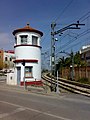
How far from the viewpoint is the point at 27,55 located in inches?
1203

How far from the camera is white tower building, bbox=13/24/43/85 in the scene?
1198 inches

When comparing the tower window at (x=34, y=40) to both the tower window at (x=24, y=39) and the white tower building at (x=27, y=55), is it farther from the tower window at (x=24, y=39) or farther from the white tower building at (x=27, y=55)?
the tower window at (x=24, y=39)

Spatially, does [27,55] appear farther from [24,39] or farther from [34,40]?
[34,40]

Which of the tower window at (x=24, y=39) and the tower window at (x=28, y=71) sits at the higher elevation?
the tower window at (x=24, y=39)

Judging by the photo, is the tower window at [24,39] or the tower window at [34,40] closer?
the tower window at [24,39]

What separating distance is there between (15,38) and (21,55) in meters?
3.16

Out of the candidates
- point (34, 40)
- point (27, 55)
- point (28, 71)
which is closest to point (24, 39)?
point (34, 40)

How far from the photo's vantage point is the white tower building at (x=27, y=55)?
30438 millimetres

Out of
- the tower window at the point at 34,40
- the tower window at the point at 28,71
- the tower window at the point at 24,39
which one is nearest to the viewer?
the tower window at the point at 28,71

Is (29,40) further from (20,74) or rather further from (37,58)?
(20,74)

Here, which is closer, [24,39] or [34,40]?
[24,39]

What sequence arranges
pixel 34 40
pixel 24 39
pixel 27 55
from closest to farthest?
pixel 27 55, pixel 24 39, pixel 34 40

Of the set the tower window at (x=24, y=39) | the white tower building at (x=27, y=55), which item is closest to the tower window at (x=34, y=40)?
the white tower building at (x=27, y=55)

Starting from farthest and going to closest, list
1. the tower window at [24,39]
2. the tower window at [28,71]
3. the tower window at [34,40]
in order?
the tower window at [34,40] → the tower window at [24,39] → the tower window at [28,71]
